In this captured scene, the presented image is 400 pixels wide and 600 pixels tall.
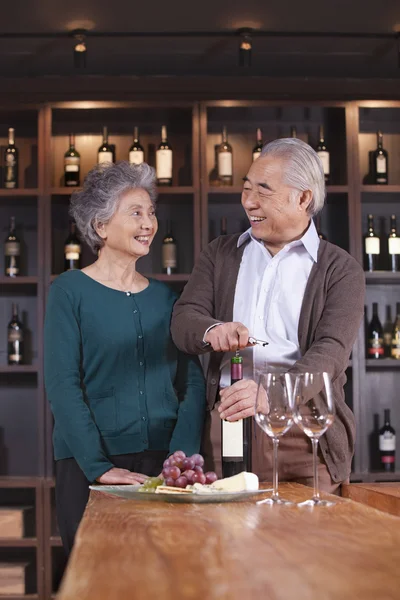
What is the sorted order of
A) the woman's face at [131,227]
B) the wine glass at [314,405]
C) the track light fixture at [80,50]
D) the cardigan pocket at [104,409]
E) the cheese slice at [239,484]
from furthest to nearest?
the track light fixture at [80,50], the woman's face at [131,227], the cardigan pocket at [104,409], the cheese slice at [239,484], the wine glass at [314,405]

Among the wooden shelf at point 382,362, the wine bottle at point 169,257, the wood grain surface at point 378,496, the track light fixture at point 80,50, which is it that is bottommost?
the wood grain surface at point 378,496

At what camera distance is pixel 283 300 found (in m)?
2.15

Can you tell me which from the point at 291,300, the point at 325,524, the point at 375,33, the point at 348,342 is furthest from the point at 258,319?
the point at 375,33

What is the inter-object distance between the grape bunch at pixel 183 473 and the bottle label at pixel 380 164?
9.29ft

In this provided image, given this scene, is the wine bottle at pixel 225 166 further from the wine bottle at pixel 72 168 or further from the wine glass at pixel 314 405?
the wine glass at pixel 314 405

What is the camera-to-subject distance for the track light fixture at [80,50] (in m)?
3.74

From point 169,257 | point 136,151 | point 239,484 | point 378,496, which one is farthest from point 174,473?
point 136,151

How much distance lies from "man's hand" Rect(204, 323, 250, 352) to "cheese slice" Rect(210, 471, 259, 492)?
1.21 ft

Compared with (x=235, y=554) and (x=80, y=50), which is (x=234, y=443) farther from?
(x=80, y=50)

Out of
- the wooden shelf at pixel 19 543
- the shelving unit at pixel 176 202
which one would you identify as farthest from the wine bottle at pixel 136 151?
the wooden shelf at pixel 19 543

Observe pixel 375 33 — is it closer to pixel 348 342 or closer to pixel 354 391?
pixel 354 391

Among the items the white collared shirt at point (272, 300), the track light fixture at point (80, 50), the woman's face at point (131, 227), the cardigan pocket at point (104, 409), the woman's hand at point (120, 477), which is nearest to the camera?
the woman's hand at point (120, 477)

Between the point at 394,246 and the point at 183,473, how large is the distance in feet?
8.95

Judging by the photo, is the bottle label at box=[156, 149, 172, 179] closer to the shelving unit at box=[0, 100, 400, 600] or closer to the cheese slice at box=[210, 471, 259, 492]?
the shelving unit at box=[0, 100, 400, 600]
